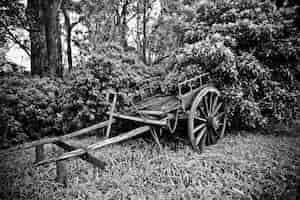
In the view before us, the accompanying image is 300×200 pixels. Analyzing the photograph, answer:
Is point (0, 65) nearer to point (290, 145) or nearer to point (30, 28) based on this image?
point (30, 28)

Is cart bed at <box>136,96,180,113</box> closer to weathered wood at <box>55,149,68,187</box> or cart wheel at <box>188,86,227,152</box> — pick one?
cart wheel at <box>188,86,227,152</box>

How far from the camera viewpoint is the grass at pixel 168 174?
123 inches

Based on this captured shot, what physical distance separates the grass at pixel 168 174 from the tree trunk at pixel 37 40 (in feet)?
15.1

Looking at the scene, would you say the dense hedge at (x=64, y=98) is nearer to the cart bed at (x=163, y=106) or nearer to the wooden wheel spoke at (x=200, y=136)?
the cart bed at (x=163, y=106)

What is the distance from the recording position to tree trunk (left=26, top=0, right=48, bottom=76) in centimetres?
826

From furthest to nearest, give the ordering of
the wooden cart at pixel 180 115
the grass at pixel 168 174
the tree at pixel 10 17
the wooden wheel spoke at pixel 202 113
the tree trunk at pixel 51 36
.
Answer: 1. the tree trunk at pixel 51 36
2. the tree at pixel 10 17
3. the wooden wheel spoke at pixel 202 113
4. the wooden cart at pixel 180 115
5. the grass at pixel 168 174

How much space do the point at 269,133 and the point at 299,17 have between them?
10.2 ft

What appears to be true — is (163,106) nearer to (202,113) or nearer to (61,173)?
(202,113)

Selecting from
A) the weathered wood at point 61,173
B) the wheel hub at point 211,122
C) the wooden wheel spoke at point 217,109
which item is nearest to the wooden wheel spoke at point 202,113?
the wheel hub at point 211,122

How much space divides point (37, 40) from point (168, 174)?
749cm

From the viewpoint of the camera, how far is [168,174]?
3.65 meters

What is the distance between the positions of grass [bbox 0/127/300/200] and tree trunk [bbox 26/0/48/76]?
4.61m

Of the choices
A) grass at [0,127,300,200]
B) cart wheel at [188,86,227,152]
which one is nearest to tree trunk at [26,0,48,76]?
grass at [0,127,300,200]

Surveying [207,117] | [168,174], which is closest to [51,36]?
[207,117]
